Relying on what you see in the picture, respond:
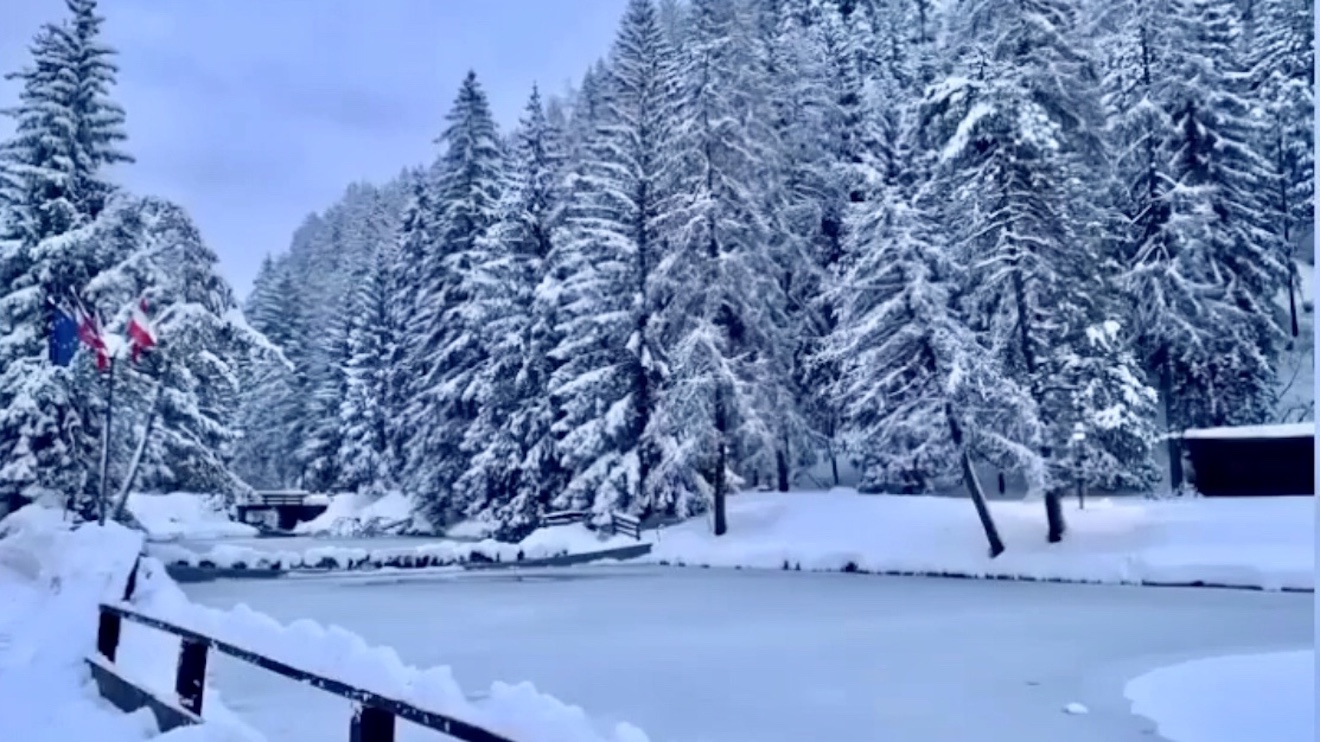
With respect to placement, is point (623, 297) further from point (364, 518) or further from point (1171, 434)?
point (364, 518)

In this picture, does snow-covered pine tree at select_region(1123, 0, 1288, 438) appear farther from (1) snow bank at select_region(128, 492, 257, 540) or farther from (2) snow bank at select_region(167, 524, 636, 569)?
(1) snow bank at select_region(128, 492, 257, 540)

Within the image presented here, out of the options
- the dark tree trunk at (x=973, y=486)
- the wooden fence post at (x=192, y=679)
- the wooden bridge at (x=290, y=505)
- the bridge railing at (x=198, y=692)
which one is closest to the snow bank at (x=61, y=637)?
the bridge railing at (x=198, y=692)

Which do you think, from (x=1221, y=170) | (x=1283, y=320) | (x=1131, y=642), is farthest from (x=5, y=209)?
(x=1283, y=320)

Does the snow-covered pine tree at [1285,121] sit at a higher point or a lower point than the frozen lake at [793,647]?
higher

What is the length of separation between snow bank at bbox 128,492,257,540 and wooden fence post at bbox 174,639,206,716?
36385 mm

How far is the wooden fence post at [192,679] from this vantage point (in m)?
6.26

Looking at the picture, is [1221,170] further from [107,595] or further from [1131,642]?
[107,595]

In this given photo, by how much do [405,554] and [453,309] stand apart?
13.3 m

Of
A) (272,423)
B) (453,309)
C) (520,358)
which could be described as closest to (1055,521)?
(520,358)

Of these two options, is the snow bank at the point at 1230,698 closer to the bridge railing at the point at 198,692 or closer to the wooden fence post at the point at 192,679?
the bridge railing at the point at 198,692

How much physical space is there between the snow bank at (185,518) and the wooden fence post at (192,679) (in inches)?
1432

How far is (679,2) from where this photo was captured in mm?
63188

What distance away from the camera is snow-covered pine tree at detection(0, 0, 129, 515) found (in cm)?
2691

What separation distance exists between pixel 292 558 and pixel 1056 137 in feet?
68.5
